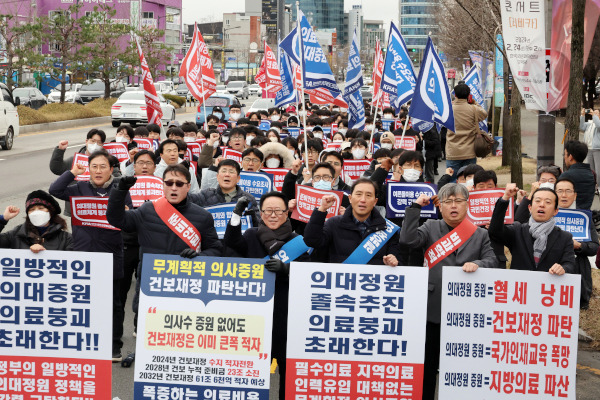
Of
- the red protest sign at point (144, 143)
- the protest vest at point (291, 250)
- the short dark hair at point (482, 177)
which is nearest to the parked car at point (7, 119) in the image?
the red protest sign at point (144, 143)

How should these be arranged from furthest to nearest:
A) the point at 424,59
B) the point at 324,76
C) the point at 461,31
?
the point at 461,31, the point at 324,76, the point at 424,59

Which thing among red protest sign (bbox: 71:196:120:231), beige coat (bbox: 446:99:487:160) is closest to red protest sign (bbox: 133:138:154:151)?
beige coat (bbox: 446:99:487:160)

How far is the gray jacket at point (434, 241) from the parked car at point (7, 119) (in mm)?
21910

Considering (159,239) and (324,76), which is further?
(324,76)

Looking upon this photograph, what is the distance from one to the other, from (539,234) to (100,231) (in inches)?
135

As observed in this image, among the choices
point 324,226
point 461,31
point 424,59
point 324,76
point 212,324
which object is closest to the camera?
point 212,324

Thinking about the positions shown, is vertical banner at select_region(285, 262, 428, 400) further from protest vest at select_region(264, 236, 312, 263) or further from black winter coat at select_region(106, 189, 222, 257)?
black winter coat at select_region(106, 189, 222, 257)

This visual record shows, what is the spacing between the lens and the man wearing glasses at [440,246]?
6.04 metres

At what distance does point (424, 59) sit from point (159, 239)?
580 cm

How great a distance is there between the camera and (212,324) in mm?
5668

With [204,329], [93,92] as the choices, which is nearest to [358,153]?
[204,329]

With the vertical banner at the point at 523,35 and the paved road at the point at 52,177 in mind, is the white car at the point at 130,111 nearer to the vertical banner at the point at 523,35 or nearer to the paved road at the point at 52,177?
the paved road at the point at 52,177

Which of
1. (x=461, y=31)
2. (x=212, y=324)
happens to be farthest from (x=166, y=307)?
(x=461, y=31)

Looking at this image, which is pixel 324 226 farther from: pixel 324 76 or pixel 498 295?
pixel 324 76
